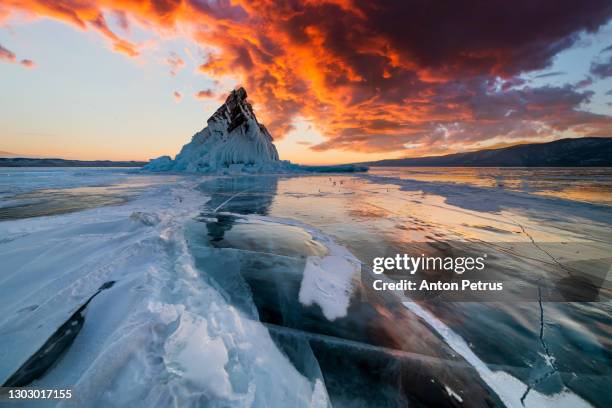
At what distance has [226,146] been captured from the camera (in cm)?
4016

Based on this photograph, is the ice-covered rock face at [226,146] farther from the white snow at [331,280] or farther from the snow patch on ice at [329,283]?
the snow patch on ice at [329,283]

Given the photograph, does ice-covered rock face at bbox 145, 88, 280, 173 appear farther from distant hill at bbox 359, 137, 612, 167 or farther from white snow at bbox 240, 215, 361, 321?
distant hill at bbox 359, 137, 612, 167

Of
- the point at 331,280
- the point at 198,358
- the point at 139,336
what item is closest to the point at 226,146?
the point at 331,280

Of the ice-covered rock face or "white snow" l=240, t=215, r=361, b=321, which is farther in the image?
the ice-covered rock face

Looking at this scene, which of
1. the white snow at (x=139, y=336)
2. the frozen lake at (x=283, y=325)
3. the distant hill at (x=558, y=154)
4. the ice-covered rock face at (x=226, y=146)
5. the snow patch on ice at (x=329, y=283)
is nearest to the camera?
the white snow at (x=139, y=336)

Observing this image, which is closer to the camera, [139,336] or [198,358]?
[198,358]

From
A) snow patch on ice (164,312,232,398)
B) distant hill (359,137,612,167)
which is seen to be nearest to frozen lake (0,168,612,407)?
snow patch on ice (164,312,232,398)

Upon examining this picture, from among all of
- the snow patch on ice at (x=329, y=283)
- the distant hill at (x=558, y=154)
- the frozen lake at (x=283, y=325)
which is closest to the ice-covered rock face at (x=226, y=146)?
the frozen lake at (x=283, y=325)

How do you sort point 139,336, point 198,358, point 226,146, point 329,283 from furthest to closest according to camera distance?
1. point 226,146
2. point 329,283
3. point 139,336
4. point 198,358

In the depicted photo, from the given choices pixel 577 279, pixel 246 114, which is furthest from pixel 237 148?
pixel 577 279

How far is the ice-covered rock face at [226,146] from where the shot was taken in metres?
39.6

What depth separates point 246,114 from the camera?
41.6m

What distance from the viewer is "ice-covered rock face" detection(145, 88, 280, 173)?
130 ft

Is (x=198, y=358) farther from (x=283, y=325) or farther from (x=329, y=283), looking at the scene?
(x=329, y=283)
